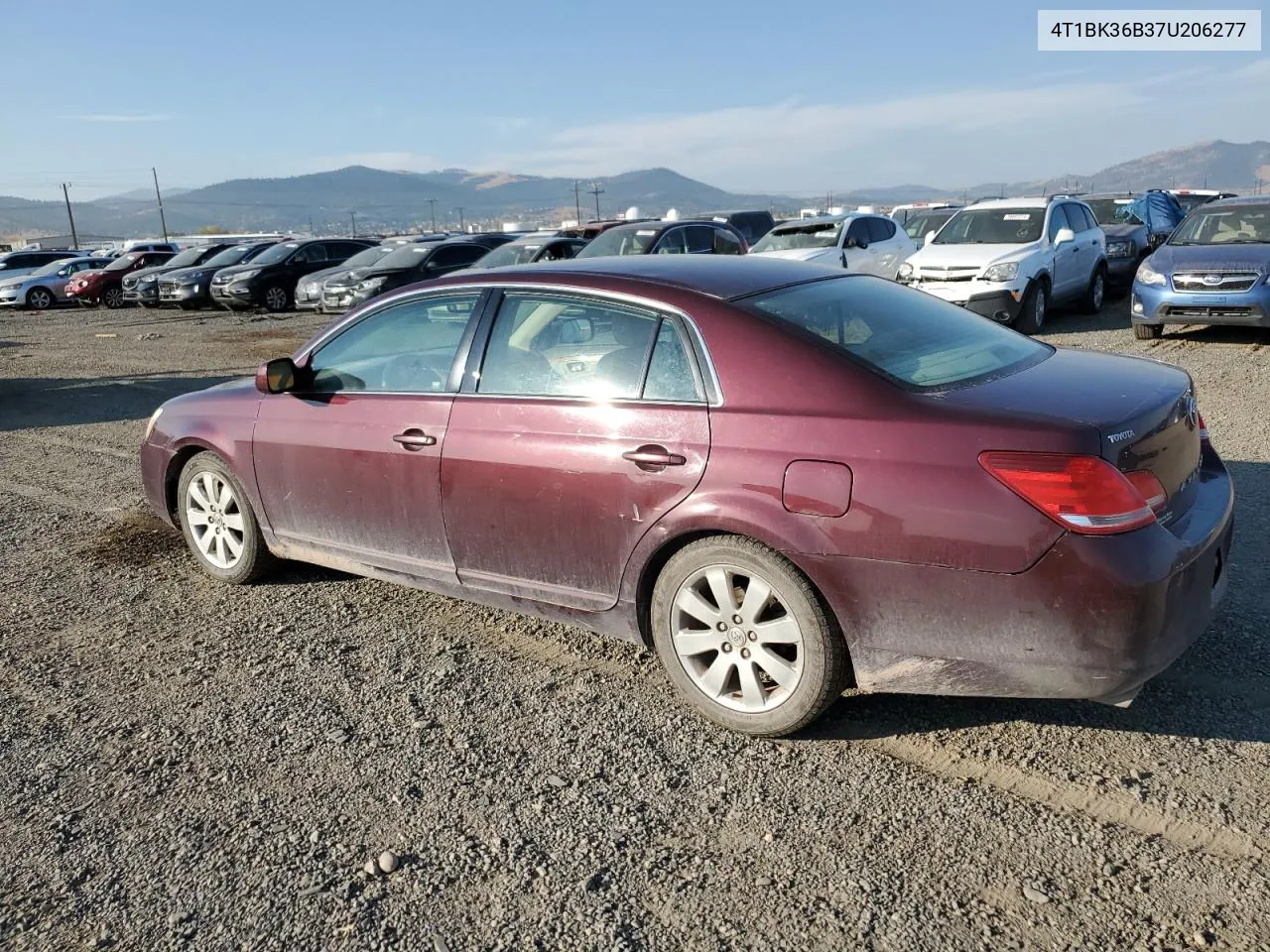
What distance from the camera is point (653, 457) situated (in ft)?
11.1

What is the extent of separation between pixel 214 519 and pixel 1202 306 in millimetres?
9877

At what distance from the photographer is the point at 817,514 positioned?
306 cm

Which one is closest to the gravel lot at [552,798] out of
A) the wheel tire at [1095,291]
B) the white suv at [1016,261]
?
the white suv at [1016,261]

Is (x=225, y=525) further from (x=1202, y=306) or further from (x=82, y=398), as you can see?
(x=1202, y=306)

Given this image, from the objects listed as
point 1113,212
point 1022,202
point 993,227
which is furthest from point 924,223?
point 993,227

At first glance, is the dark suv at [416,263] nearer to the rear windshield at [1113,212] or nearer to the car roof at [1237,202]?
the rear windshield at [1113,212]

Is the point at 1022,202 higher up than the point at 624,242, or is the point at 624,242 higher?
the point at 1022,202

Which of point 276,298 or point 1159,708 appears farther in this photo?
point 276,298

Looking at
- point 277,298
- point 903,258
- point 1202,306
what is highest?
point 903,258

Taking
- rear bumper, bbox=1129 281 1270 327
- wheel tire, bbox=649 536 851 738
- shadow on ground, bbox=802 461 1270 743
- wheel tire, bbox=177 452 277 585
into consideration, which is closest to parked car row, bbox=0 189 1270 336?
rear bumper, bbox=1129 281 1270 327

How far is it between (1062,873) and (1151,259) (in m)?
10.2

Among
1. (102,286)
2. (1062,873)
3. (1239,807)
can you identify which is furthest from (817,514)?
(102,286)

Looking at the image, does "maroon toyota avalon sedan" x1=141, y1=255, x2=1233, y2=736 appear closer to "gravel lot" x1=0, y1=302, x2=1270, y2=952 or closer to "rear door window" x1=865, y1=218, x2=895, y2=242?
"gravel lot" x1=0, y1=302, x2=1270, y2=952

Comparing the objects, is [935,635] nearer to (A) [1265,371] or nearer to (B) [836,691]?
(B) [836,691]
